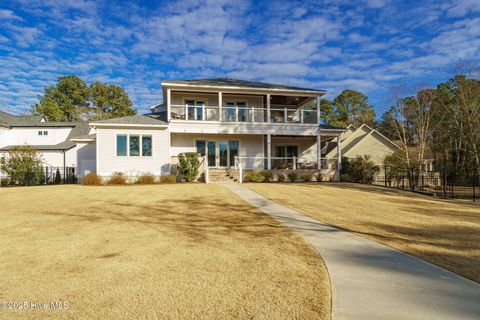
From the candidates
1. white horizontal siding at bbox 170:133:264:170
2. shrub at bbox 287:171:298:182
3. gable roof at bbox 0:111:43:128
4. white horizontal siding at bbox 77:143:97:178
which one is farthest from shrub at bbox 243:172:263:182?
gable roof at bbox 0:111:43:128

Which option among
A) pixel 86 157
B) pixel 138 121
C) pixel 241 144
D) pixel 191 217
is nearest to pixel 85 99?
pixel 86 157

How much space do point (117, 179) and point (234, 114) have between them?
9.93 m

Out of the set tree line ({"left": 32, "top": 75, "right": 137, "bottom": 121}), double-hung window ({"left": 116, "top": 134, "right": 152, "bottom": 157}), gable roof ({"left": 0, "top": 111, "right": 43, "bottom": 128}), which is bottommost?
double-hung window ({"left": 116, "top": 134, "right": 152, "bottom": 157})

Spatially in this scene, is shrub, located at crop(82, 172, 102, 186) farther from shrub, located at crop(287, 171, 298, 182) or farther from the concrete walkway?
the concrete walkway

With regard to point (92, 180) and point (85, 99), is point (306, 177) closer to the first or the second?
point (92, 180)

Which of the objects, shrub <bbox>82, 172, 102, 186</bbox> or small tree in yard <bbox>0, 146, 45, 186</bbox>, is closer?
shrub <bbox>82, 172, 102, 186</bbox>

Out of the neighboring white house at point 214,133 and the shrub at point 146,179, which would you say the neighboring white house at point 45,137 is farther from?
the shrub at point 146,179

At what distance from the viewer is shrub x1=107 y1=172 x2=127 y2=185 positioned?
18.1m

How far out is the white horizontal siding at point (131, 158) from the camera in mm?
18734

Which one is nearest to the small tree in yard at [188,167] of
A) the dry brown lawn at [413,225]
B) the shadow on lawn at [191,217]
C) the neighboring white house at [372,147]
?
the shadow on lawn at [191,217]

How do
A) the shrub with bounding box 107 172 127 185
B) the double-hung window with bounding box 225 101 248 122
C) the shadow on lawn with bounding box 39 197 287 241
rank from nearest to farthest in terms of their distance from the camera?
1. the shadow on lawn with bounding box 39 197 287 241
2. the shrub with bounding box 107 172 127 185
3. the double-hung window with bounding box 225 101 248 122

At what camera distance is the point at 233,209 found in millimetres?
9438

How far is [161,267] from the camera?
4.32m

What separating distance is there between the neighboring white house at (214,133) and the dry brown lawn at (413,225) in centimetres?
939
